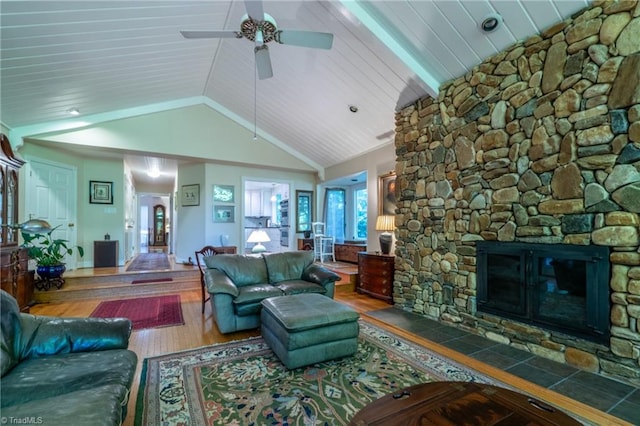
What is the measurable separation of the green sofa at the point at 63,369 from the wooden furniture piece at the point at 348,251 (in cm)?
538

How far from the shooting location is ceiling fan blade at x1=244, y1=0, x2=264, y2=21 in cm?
244

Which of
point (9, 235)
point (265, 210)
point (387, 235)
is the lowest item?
point (387, 235)

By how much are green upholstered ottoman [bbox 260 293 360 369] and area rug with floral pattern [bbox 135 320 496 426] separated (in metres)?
0.11

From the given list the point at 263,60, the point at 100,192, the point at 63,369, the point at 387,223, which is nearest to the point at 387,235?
the point at 387,223

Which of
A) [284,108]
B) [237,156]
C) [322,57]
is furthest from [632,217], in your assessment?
[237,156]

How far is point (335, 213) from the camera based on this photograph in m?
8.19

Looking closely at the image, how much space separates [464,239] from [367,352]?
1.77 m

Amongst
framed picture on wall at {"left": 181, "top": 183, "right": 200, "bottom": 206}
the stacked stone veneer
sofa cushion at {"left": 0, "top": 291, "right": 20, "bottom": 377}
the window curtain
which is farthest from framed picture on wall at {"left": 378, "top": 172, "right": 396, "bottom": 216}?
sofa cushion at {"left": 0, "top": 291, "right": 20, "bottom": 377}

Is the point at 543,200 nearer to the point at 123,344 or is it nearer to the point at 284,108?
the point at 123,344

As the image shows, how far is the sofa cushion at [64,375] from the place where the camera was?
4.46 feet

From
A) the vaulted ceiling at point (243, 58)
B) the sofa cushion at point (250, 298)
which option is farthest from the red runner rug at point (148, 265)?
the sofa cushion at point (250, 298)

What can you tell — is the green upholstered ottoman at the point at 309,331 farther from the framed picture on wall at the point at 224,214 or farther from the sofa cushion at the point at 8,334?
the framed picture on wall at the point at 224,214

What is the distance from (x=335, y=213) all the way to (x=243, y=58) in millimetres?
4691

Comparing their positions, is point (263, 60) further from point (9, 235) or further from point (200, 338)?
point (9, 235)
